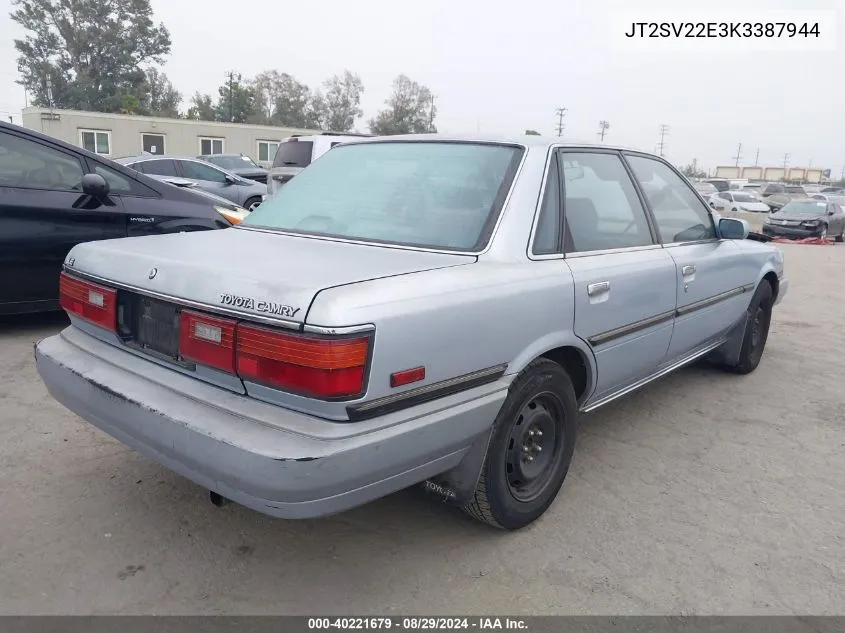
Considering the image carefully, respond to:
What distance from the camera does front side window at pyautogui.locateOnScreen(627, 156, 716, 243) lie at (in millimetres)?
3675

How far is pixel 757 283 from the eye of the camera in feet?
15.5

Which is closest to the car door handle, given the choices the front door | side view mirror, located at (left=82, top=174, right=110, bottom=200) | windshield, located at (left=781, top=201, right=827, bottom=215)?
the front door

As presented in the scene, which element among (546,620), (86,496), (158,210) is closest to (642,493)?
(546,620)

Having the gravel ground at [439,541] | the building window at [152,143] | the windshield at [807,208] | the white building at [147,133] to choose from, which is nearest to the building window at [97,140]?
the white building at [147,133]

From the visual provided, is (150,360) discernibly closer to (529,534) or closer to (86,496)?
(86,496)

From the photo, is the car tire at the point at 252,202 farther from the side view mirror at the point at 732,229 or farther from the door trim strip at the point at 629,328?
the door trim strip at the point at 629,328

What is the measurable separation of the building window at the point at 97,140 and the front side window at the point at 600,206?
114 feet

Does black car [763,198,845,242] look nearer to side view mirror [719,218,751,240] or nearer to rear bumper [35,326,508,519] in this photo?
side view mirror [719,218,751,240]

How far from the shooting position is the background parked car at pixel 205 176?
13.6 m

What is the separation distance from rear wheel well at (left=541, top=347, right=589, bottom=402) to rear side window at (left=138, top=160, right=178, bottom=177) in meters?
12.4

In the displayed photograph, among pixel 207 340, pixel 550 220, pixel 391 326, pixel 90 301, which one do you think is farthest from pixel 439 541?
pixel 90 301

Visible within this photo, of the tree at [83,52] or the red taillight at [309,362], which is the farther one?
the tree at [83,52]

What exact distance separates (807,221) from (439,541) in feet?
68.8

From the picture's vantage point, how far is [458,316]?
2221 millimetres
